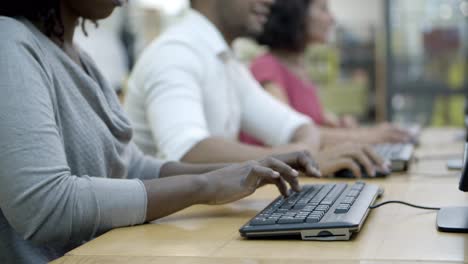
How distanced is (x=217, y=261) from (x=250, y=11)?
1.22m

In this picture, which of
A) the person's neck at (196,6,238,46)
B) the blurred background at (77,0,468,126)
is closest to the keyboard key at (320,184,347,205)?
the person's neck at (196,6,238,46)

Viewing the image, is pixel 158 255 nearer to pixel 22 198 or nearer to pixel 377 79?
pixel 22 198

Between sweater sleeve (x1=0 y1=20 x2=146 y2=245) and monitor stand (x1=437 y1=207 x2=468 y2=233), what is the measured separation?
401mm

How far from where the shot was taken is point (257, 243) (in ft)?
2.78

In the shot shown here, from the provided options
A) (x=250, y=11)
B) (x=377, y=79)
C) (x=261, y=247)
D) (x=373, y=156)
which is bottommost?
(x=377, y=79)

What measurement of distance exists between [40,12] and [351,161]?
0.66m

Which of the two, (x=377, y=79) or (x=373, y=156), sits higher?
(x=373, y=156)

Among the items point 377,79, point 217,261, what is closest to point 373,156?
point 217,261

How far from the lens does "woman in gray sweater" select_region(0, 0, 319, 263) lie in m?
0.86

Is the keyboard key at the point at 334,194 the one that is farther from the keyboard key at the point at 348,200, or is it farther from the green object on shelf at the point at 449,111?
the green object on shelf at the point at 449,111

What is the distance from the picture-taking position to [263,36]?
2615 millimetres

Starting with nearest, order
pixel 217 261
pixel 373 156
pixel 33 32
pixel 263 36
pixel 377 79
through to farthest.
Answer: pixel 217 261 → pixel 33 32 → pixel 373 156 → pixel 263 36 → pixel 377 79

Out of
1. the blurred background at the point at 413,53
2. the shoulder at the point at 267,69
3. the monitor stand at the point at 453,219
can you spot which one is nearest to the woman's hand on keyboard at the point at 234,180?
the monitor stand at the point at 453,219

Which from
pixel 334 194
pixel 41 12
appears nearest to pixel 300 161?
pixel 334 194
